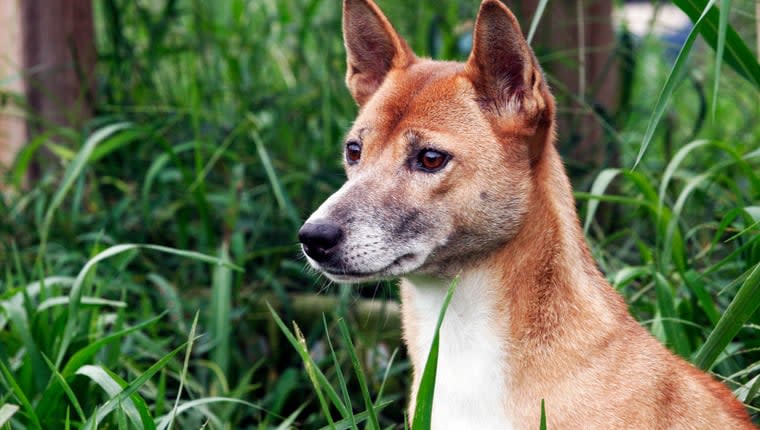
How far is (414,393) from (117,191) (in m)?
2.61

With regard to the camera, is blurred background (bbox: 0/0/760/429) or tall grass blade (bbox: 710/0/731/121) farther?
blurred background (bbox: 0/0/760/429)

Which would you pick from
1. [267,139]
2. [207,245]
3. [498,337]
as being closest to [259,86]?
[267,139]

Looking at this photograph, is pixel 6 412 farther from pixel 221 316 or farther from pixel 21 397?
pixel 221 316

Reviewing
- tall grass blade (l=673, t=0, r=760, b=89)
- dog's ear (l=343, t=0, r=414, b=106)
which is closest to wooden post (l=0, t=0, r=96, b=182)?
dog's ear (l=343, t=0, r=414, b=106)

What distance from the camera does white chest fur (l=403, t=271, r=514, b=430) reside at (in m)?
2.69

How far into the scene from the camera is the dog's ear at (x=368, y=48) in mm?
3279

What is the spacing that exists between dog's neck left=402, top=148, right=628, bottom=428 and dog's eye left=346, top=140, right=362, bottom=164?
1.45 ft

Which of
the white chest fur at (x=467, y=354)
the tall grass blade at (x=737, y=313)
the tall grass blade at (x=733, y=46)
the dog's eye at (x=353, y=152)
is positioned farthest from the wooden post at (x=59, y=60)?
the tall grass blade at (x=737, y=313)

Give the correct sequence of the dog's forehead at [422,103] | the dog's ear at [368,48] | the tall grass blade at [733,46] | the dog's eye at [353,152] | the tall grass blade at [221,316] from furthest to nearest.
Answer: the tall grass blade at [221,316] < the dog's ear at [368,48] < the dog's eye at [353,152] < the dog's forehead at [422,103] < the tall grass blade at [733,46]

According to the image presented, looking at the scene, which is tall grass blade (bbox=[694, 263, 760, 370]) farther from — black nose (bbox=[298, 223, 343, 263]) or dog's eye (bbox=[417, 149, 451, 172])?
black nose (bbox=[298, 223, 343, 263])

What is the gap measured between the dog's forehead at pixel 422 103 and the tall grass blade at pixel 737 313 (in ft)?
2.80

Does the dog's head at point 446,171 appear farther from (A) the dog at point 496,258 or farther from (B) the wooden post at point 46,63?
(B) the wooden post at point 46,63

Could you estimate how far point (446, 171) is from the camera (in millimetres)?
2896

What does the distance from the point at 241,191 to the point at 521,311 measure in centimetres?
228
